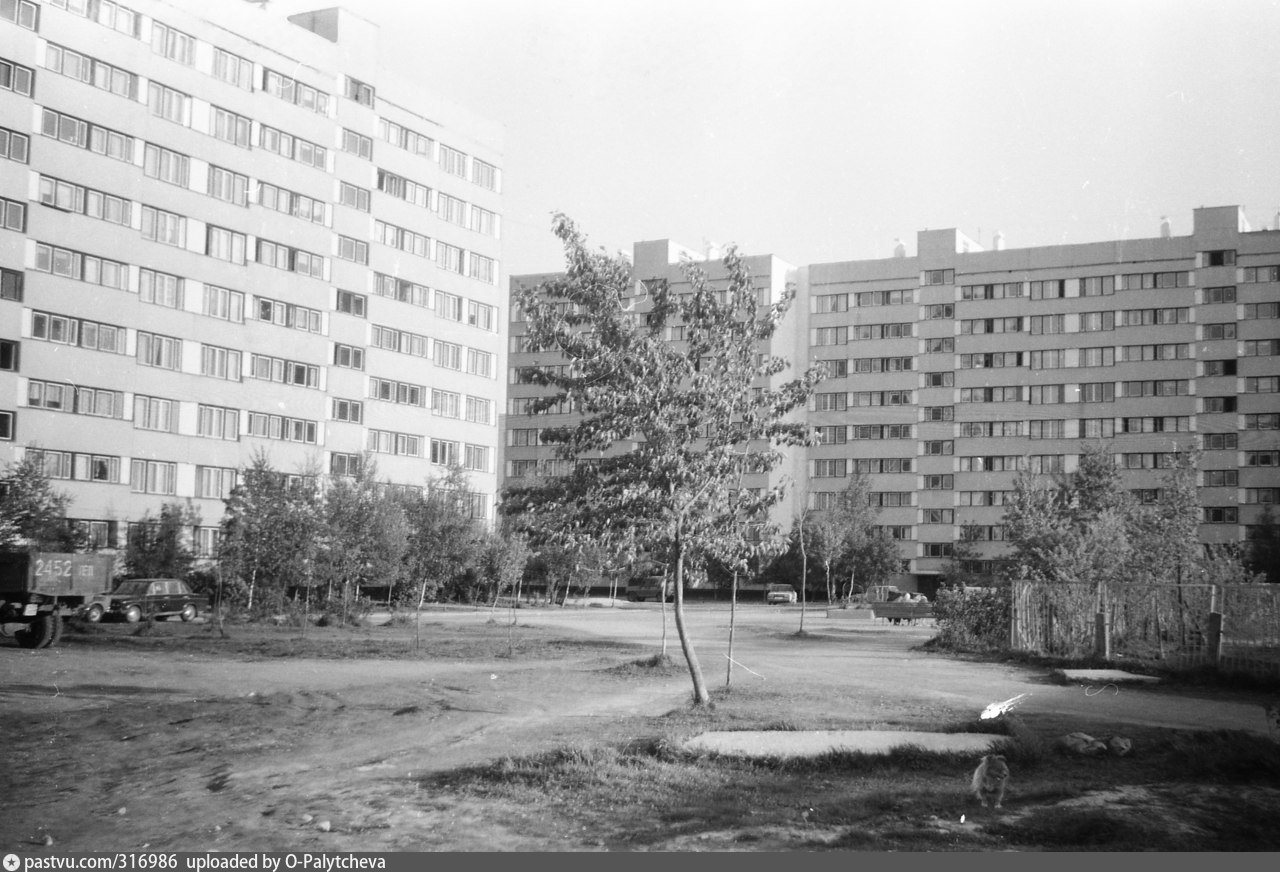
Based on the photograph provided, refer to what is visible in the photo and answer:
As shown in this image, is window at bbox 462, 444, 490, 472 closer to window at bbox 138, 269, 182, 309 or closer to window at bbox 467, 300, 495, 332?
window at bbox 467, 300, 495, 332

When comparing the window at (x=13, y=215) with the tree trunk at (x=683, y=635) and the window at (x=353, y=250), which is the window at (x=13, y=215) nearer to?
the window at (x=353, y=250)

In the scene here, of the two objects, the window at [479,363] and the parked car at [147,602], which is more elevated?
the window at [479,363]

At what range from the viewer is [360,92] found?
3123 inches

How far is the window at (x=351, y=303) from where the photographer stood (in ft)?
255

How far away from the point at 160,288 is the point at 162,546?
47.5 feet

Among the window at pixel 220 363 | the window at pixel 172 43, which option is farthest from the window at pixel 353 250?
the window at pixel 172 43

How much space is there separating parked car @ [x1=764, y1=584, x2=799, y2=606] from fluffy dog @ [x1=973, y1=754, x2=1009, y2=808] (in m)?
80.5

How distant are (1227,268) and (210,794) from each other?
99.8 meters

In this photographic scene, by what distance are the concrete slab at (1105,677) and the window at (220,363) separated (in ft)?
183

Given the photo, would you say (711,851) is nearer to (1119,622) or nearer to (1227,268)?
(1119,622)

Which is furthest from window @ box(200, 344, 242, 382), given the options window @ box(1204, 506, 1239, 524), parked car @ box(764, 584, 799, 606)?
window @ box(1204, 506, 1239, 524)

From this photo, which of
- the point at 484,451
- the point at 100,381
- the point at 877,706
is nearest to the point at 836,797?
the point at 877,706

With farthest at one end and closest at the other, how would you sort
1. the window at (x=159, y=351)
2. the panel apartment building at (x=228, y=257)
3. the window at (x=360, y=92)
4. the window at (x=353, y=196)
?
the window at (x=360, y=92), the window at (x=353, y=196), the window at (x=159, y=351), the panel apartment building at (x=228, y=257)

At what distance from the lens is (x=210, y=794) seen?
39.3 feet
